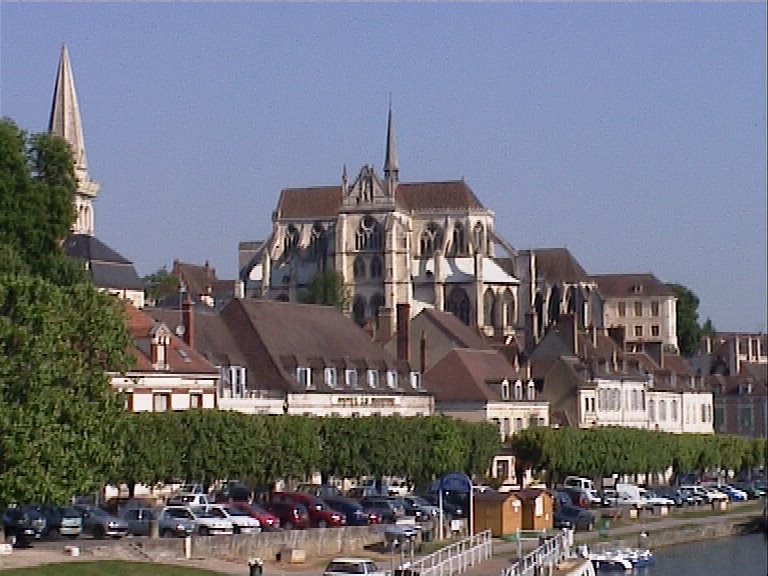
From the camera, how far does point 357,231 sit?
19575 centimetres

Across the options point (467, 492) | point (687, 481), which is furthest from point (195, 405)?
point (687, 481)

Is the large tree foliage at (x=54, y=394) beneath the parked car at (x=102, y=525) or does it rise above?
above

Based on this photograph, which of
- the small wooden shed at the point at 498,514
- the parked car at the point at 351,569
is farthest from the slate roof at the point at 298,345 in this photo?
the parked car at the point at 351,569

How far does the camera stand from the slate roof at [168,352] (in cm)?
7400

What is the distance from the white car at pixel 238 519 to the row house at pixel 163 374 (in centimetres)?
943

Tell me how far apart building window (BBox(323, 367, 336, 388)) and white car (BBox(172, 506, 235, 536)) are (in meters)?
29.4

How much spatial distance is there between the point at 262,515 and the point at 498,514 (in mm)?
11450

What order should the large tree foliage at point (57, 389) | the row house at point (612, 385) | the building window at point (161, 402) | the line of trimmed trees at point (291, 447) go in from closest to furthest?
the large tree foliage at point (57, 389), the line of trimmed trees at point (291, 447), the building window at point (161, 402), the row house at point (612, 385)

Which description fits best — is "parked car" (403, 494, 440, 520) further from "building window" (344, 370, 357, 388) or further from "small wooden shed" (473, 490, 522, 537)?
"building window" (344, 370, 357, 388)

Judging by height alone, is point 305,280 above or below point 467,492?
above

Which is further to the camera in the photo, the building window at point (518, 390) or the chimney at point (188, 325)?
the building window at point (518, 390)

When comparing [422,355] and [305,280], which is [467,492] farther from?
[305,280]

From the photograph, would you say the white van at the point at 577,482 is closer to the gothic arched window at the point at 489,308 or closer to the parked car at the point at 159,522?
the parked car at the point at 159,522

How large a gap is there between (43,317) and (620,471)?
58.6 metres
